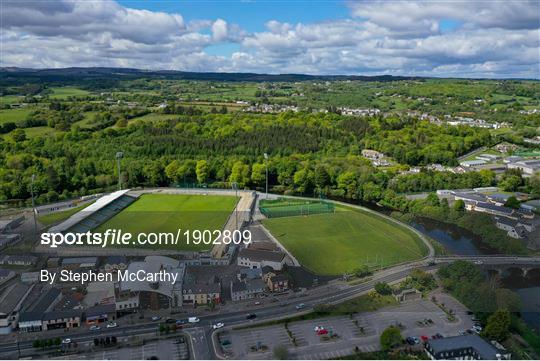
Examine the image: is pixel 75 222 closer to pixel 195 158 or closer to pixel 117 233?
pixel 117 233

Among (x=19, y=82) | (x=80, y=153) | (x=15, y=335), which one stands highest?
(x=19, y=82)

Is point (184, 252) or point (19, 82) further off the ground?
point (19, 82)

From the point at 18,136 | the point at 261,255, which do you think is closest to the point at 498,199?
the point at 261,255

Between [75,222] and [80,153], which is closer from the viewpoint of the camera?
[75,222]

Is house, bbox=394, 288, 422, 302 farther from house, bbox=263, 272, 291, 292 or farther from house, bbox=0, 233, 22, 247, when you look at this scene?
house, bbox=0, 233, 22, 247

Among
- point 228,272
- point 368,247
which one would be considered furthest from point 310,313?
point 368,247

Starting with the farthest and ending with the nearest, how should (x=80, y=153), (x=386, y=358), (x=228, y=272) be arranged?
(x=80, y=153) < (x=228, y=272) < (x=386, y=358)
